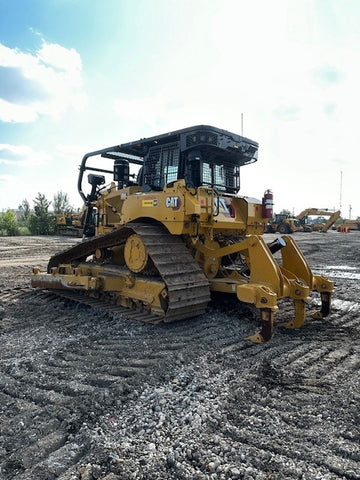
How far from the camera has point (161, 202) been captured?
540 cm

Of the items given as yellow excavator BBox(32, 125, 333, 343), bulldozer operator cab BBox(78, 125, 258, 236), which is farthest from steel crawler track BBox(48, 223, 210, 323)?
bulldozer operator cab BBox(78, 125, 258, 236)

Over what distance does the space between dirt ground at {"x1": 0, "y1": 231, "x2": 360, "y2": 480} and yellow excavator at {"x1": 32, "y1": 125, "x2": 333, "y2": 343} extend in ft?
1.58

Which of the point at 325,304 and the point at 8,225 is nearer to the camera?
the point at 325,304

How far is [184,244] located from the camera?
219 inches

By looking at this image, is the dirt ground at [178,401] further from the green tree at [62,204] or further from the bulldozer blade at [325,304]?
the green tree at [62,204]

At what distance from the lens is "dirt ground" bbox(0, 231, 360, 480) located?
94.3 inches

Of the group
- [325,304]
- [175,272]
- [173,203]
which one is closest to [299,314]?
[325,304]

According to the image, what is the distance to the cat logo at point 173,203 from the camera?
5137mm

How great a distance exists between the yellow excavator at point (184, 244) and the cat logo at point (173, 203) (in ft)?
0.05

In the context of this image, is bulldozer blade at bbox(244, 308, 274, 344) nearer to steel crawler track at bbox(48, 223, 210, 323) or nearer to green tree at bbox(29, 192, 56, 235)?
steel crawler track at bbox(48, 223, 210, 323)

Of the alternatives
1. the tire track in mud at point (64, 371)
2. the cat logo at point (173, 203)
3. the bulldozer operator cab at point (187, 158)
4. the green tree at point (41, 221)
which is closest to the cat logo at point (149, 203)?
the cat logo at point (173, 203)

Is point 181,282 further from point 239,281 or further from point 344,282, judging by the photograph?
point 344,282

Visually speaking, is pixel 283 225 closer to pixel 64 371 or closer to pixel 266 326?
pixel 266 326

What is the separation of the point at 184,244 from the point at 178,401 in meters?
2.74
